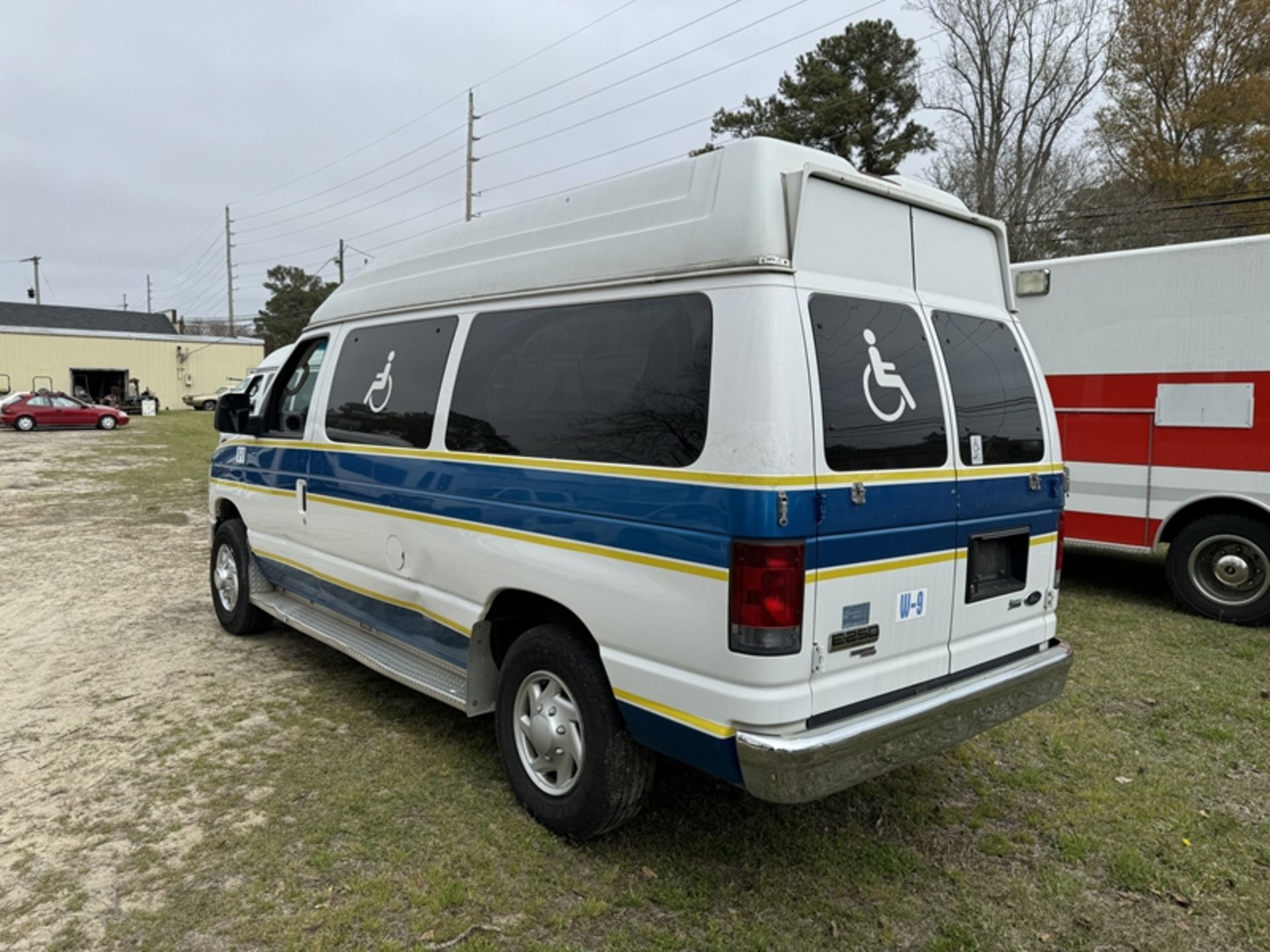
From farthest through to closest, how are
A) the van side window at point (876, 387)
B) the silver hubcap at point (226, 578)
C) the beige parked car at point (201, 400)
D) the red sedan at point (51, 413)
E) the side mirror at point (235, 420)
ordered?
1. the beige parked car at point (201, 400)
2. the red sedan at point (51, 413)
3. the silver hubcap at point (226, 578)
4. the side mirror at point (235, 420)
5. the van side window at point (876, 387)

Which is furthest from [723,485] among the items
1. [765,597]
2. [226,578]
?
[226,578]

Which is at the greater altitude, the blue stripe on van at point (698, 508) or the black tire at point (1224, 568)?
the blue stripe on van at point (698, 508)

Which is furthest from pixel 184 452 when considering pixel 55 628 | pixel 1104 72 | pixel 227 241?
pixel 227 241

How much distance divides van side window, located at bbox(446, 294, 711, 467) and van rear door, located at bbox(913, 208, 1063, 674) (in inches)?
43.9

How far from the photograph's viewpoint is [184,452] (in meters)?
23.8

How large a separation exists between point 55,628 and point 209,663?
6.30 feet

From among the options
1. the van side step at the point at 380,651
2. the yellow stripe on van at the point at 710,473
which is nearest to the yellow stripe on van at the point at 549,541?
the yellow stripe on van at the point at 710,473

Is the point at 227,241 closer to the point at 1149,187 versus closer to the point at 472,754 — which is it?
the point at 1149,187

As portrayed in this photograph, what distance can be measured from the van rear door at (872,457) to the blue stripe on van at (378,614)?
5.97ft

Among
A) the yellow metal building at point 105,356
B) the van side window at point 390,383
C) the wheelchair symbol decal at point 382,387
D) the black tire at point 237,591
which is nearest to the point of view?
the van side window at point 390,383

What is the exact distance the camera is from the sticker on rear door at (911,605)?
3057mm

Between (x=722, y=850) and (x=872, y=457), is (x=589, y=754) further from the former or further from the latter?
(x=872, y=457)

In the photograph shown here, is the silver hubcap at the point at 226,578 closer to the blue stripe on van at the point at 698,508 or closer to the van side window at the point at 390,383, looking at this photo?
the van side window at the point at 390,383

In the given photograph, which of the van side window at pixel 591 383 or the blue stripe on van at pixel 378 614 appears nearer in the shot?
the van side window at pixel 591 383
